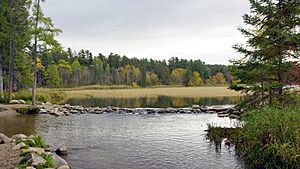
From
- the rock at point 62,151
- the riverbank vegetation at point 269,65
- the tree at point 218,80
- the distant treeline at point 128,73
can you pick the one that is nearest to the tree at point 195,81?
the distant treeline at point 128,73

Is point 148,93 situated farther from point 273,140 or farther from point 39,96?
point 273,140

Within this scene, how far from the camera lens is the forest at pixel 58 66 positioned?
94.2ft

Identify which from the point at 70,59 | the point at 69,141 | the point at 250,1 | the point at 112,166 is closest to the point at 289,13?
the point at 250,1

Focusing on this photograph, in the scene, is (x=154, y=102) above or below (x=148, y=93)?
below

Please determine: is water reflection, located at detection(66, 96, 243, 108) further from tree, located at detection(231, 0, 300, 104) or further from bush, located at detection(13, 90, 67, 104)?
tree, located at detection(231, 0, 300, 104)

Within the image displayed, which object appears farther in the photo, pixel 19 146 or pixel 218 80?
pixel 218 80

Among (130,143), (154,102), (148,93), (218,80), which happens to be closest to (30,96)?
(154,102)

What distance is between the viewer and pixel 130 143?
14.2 metres

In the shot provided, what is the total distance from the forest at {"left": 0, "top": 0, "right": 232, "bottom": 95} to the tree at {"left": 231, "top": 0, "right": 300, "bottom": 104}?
57.1ft

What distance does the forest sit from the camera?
2872 cm

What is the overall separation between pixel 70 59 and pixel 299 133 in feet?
351

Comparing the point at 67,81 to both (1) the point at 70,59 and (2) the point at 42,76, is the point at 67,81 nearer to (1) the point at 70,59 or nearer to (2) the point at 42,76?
(1) the point at 70,59

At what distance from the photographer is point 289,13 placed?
14.4 meters

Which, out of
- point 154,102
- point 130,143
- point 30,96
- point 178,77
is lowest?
point 130,143
